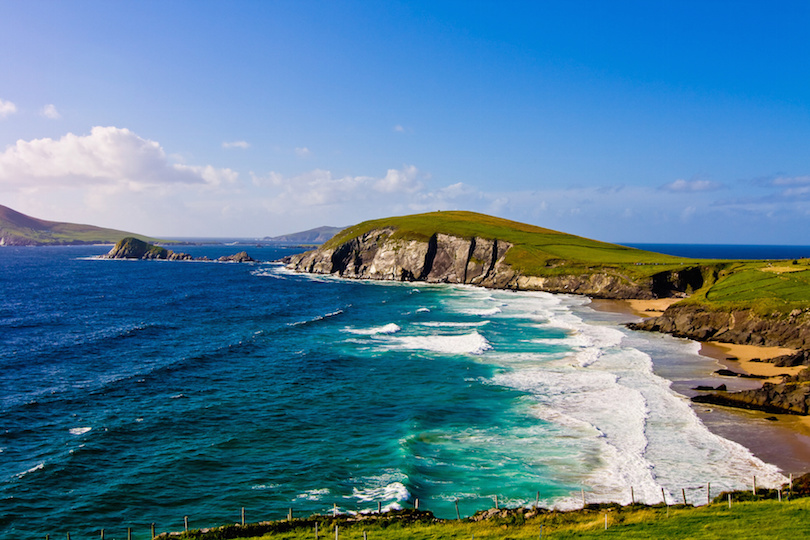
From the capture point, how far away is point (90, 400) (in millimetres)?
45562

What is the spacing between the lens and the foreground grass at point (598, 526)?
22703mm

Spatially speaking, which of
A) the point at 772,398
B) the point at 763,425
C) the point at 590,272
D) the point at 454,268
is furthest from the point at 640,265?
the point at 763,425

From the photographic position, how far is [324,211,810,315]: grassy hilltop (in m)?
78.0

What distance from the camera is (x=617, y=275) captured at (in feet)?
416

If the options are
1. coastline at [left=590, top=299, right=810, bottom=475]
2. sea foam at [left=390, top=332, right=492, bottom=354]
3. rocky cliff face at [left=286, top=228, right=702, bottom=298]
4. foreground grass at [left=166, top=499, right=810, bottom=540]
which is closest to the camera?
foreground grass at [left=166, top=499, right=810, bottom=540]

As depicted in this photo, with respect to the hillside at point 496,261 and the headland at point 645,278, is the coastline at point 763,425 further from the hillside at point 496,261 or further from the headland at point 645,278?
the hillside at point 496,261

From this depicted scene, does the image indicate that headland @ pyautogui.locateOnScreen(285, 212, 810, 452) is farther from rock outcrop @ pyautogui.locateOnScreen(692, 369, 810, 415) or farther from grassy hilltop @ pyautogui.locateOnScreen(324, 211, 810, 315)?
grassy hilltop @ pyautogui.locateOnScreen(324, 211, 810, 315)

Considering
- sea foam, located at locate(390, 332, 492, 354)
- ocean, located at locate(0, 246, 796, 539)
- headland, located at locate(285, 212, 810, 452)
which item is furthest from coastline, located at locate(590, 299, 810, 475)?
sea foam, located at locate(390, 332, 492, 354)

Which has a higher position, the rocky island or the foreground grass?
the rocky island

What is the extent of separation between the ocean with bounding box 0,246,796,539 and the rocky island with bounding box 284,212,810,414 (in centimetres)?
907

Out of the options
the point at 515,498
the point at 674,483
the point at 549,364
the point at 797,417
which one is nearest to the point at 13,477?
the point at 515,498

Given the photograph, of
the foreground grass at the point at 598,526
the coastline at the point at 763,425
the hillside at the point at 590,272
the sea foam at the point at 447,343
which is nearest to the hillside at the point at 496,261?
the hillside at the point at 590,272

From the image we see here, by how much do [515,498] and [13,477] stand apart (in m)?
32.4

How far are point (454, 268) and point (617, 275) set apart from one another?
52.3 metres
